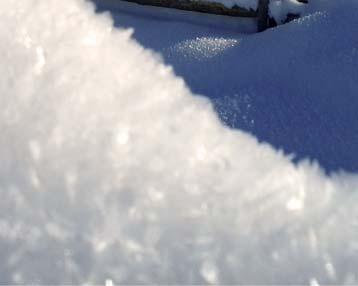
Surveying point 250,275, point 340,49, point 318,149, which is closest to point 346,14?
point 340,49

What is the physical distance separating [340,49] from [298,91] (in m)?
0.13

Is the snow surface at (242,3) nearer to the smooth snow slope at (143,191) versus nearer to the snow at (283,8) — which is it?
the snow at (283,8)

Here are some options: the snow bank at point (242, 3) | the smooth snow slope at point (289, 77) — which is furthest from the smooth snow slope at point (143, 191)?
the snow bank at point (242, 3)

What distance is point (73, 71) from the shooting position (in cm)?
113

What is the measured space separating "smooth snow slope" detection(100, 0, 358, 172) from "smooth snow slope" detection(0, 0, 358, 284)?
4 cm

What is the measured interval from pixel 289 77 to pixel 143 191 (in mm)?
397

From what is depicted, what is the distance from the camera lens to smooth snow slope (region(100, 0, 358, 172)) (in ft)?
3.43

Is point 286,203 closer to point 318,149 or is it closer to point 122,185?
point 318,149

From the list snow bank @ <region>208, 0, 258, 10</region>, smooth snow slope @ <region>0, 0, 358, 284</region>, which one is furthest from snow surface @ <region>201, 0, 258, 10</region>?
smooth snow slope @ <region>0, 0, 358, 284</region>

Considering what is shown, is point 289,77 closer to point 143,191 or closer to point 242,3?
point 242,3

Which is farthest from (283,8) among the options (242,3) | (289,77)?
(289,77)

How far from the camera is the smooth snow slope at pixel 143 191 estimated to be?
94 cm

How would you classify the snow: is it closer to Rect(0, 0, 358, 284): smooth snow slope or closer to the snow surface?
the snow surface

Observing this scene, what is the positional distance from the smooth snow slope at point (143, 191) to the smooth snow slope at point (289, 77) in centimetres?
4
